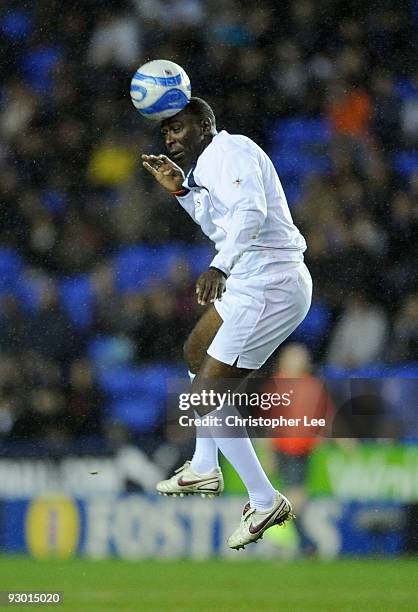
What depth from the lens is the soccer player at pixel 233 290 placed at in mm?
4836

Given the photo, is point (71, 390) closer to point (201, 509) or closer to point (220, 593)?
point (201, 509)

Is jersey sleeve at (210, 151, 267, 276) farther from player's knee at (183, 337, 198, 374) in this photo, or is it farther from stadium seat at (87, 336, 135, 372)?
stadium seat at (87, 336, 135, 372)

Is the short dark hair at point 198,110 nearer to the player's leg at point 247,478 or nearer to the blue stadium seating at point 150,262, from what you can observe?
the player's leg at point 247,478

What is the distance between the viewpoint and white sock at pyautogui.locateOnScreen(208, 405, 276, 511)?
505cm

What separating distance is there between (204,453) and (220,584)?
2264 mm

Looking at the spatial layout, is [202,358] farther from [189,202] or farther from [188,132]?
[188,132]

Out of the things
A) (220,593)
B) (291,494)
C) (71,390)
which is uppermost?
(71,390)

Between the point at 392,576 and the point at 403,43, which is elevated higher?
the point at 403,43

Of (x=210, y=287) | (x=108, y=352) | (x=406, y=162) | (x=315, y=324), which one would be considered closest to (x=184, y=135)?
(x=210, y=287)

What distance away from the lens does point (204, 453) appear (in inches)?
203

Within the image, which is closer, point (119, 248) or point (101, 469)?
point (101, 469)

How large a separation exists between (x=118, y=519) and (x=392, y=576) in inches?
62.9

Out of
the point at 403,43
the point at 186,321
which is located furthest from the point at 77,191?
the point at 403,43

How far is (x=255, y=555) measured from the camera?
7809mm
